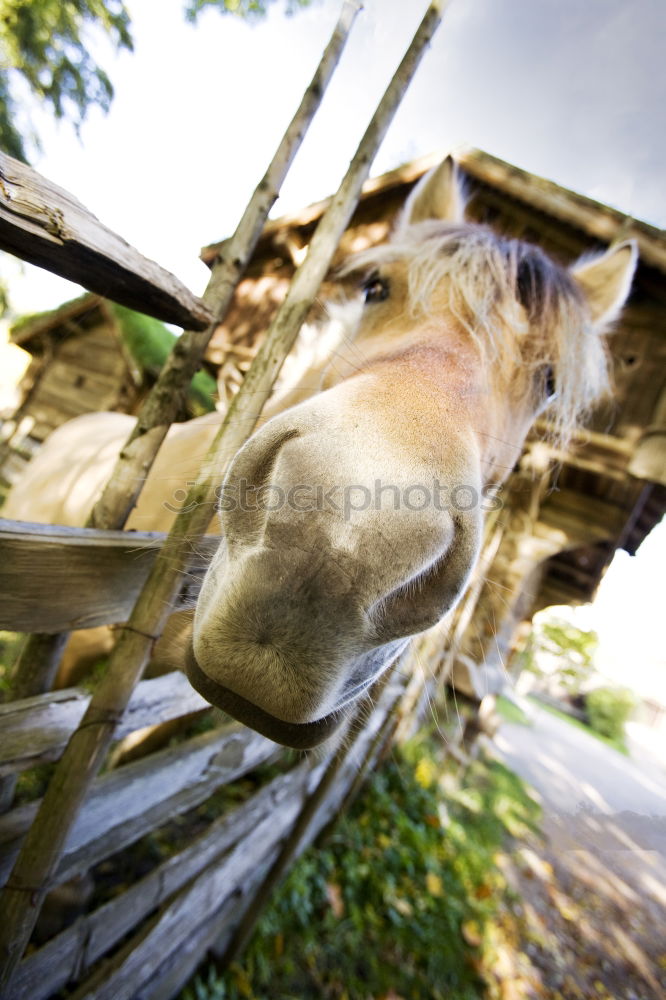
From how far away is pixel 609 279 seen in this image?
7.30 ft

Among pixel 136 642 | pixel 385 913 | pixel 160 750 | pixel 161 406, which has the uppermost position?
pixel 161 406

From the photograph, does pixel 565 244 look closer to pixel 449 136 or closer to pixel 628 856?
pixel 449 136

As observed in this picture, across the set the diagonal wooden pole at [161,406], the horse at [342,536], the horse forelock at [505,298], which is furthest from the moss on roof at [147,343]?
the horse at [342,536]

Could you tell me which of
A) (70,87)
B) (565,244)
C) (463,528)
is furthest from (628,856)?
(70,87)

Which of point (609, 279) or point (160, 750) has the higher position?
point (609, 279)

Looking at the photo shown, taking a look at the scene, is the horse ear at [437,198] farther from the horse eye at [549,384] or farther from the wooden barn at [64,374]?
the wooden barn at [64,374]

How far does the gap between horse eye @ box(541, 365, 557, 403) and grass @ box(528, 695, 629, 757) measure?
12626 millimetres

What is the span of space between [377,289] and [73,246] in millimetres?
1316

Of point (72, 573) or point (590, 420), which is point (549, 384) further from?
point (590, 420)

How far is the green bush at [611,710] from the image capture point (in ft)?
47.2

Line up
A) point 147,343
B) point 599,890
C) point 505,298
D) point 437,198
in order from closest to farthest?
point 505,298 < point 437,198 < point 599,890 < point 147,343

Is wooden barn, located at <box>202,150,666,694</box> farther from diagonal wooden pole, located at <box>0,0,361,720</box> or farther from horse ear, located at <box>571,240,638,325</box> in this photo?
diagonal wooden pole, located at <box>0,0,361,720</box>

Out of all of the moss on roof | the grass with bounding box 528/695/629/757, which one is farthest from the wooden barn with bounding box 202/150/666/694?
the grass with bounding box 528/695/629/757

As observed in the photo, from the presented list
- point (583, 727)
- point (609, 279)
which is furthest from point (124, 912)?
point (583, 727)
